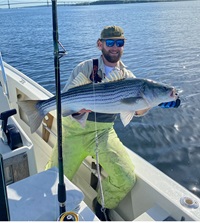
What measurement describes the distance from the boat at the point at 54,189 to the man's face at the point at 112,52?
109 cm

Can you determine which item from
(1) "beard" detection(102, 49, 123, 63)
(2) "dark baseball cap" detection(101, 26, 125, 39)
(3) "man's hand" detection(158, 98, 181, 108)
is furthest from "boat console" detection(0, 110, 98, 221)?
(2) "dark baseball cap" detection(101, 26, 125, 39)

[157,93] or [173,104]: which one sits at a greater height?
[157,93]

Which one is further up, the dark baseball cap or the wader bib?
the dark baseball cap

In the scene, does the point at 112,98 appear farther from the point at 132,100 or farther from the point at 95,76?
the point at 95,76

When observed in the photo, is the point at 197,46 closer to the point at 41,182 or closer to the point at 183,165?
the point at 183,165

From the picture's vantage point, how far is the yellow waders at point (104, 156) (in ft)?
Answer: 11.0

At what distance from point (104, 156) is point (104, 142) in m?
0.20

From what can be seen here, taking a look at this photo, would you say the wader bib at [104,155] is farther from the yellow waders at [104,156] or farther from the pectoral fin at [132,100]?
the pectoral fin at [132,100]

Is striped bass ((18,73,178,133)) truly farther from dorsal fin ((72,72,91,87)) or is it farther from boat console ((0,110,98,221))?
boat console ((0,110,98,221))

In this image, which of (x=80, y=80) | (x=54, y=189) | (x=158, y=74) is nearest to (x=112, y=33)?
(x=80, y=80)

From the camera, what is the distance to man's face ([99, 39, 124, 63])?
145 inches

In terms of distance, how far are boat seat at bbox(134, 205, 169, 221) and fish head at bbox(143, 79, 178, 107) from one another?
112 cm

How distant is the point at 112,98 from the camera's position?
118 inches

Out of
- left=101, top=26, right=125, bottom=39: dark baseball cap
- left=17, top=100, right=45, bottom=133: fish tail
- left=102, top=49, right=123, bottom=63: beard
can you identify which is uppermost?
left=101, top=26, right=125, bottom=39: dark baseball cap
